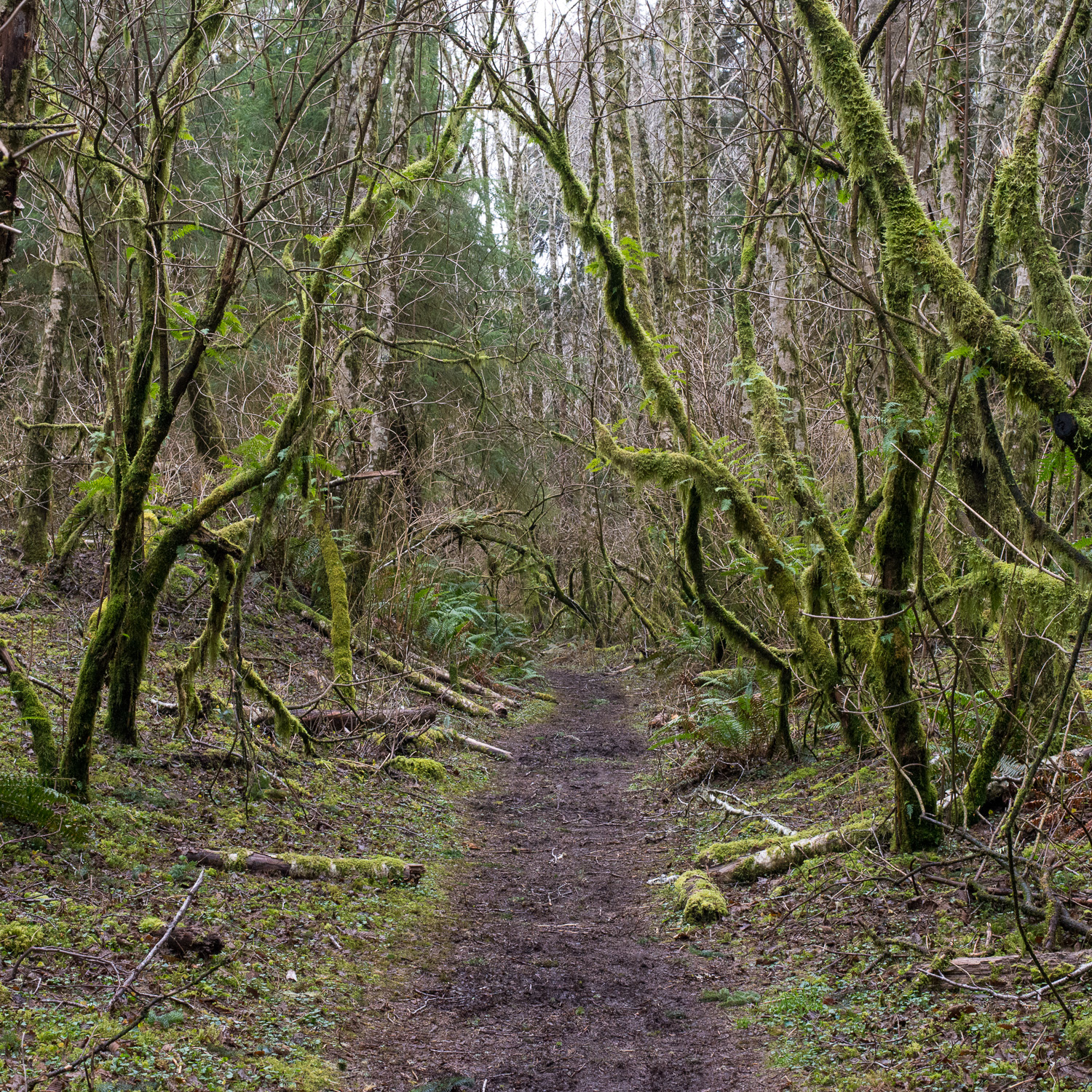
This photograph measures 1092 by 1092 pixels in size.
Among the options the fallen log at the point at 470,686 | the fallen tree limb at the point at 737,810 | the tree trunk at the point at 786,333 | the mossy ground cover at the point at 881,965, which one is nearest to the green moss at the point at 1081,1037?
the mossy ground cover at the point at 881,965

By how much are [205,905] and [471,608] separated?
835cm

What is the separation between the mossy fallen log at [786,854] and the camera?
200 inches

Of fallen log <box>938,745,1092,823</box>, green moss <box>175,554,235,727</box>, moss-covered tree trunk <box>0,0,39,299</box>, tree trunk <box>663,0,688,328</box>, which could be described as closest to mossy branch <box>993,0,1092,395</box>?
fallen log <box>938,745,1092,823</box>

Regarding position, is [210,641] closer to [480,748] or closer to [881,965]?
[480,748]

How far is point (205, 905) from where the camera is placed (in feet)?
14.0

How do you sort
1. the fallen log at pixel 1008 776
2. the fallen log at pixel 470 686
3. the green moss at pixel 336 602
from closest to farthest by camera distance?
1. the fallen log at pixel 1008 776
2. the green moss at pixel 336 602
3. the fallen log at pixel 470 686

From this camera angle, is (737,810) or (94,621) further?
(737,810)

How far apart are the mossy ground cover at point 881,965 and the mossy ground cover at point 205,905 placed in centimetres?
173

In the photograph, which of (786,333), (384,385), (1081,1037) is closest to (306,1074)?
(1081,1037)

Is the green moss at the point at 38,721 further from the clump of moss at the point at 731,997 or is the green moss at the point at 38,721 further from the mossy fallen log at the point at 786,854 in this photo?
the mossy fallen log at the point at 786,854

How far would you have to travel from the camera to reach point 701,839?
21.0 feet

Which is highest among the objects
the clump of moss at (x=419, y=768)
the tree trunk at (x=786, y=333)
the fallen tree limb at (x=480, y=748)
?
the tree trunk at (x=786, y=333)

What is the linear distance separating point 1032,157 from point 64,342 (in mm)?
8791

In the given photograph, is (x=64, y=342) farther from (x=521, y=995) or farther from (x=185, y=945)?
(x=521, y=995)
